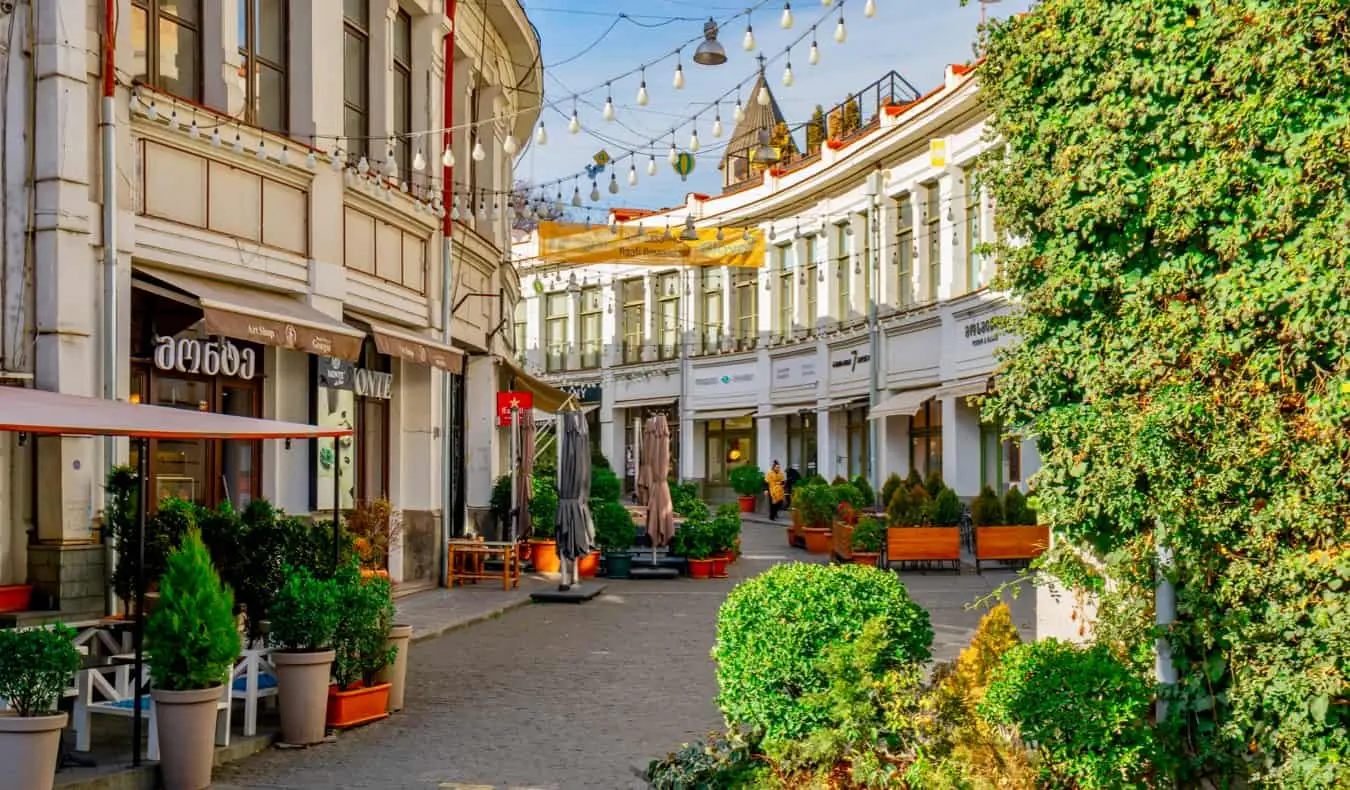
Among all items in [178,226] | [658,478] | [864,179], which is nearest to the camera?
[178,226]

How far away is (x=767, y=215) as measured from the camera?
4375 cm

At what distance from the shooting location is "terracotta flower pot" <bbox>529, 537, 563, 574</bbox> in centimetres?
2270

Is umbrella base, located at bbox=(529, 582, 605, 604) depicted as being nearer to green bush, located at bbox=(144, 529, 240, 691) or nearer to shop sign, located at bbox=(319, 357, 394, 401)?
shop sign, located at bbox=(319, 357, 394, 401)

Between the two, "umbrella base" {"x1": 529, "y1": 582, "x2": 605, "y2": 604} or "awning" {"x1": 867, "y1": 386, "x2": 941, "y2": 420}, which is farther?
"awning" {"x1": 867, "y1": 386, "x2": 941, "y2": 420}

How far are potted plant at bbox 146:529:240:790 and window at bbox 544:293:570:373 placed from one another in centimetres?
4792

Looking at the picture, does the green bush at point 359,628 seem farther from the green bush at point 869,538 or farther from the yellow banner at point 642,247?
the yellow banner at point 642,247

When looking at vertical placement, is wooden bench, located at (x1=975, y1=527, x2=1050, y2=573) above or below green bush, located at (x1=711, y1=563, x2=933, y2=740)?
below

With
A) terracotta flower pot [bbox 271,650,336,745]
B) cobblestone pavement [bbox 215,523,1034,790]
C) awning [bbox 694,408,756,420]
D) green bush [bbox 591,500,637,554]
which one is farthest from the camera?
awning [bbox 694,408,756,420]

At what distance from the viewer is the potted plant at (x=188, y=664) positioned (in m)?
7.92

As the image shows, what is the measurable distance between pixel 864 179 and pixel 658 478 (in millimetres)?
17147

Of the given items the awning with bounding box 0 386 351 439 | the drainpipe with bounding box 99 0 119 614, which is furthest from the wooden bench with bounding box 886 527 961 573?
the awning with bounding box 0 386 351 439

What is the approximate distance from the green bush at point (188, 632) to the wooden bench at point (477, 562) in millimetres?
11264

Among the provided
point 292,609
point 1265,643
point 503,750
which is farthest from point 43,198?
point 1265,643

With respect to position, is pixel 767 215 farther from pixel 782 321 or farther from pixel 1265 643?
pixel 1265 643
